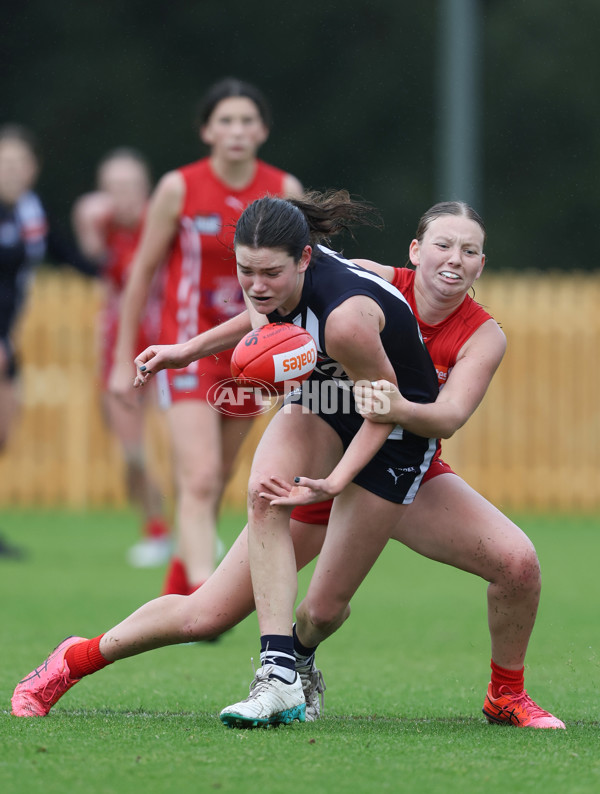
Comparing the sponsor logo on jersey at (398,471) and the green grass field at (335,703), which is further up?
the sponsor logo on jersey at (398,471)

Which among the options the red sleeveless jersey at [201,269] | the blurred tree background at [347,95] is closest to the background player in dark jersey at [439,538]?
the red sleeveless jersey at [201,269]

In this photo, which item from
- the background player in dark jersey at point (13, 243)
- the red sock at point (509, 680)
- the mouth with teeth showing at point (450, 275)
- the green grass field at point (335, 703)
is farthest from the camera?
the background player in dark jersey at point (13, 243)

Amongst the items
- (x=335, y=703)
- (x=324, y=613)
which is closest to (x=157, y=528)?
(x=335, y=703)

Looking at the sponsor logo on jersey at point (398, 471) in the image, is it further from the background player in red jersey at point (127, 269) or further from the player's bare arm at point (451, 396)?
the background player in red jersey at point (127, 269)

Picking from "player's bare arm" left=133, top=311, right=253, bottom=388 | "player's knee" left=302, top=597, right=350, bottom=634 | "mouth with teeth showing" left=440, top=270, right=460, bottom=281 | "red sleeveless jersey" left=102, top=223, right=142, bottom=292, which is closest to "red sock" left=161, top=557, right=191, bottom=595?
"player's knee" left=302, top=597, right=350, bottom=634

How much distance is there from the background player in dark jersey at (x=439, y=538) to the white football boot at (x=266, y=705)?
0.34 m

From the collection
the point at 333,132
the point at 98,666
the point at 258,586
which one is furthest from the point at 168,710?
the point at 333,132

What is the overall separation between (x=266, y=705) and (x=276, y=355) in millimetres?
1080

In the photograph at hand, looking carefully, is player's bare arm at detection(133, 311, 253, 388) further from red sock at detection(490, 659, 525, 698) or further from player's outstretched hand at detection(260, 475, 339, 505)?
red sock at detection(490, 659, 525, 698)

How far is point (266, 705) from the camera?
4254mm

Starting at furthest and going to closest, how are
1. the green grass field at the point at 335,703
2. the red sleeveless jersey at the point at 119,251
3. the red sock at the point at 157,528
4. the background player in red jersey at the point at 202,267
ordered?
1. the red sleeveless jersey at the point at 119,251
2. the red sock at the point at 157,528
3. the background player in red jersey at the point at 202,267
4. the green grass field at the point at 335,703

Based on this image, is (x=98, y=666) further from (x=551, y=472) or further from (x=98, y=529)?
(x=551, y=472)

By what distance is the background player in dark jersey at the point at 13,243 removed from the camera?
10164 mm

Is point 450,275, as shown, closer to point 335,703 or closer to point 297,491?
point 297,491
